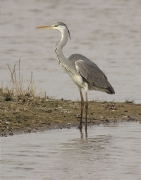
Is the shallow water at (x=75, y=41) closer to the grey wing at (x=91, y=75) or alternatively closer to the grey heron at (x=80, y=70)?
the grey wing at (x=91, y=75)

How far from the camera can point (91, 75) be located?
12859mm

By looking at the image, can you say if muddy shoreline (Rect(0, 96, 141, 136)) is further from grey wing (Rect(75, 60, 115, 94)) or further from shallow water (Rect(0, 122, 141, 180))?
grey wing (Rect(75, 60, 115, 94))

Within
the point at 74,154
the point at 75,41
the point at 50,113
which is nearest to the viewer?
the point at 74,154

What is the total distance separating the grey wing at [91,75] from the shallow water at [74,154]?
0.85 m

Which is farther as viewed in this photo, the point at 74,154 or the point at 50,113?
the point at 50,113

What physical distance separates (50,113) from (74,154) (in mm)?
2574

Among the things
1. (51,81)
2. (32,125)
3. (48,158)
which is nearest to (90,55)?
(51,81)

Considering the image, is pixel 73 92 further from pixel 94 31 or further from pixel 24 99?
pixel 94 31

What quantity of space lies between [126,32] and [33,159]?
63.1 ft

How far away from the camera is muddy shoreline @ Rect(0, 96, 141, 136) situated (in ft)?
39.8

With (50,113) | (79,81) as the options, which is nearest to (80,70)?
(79,81)

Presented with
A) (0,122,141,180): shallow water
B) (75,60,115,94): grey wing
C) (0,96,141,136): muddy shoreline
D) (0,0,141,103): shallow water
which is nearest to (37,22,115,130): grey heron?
(75,60,115,94): grey wing

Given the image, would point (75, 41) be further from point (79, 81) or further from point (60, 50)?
point (79, 81)

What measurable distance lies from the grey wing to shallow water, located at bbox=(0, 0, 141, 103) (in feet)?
8.51
